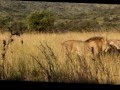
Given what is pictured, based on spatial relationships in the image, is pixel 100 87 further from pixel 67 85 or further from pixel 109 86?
pixel 67 85

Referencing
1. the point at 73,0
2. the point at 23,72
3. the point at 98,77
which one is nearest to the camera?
the point at 73,0

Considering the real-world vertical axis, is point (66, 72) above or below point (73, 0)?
below

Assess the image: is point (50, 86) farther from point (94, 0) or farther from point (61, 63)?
point (61, 63)

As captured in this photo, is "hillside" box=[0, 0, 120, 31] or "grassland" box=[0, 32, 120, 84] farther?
"hillside" box=[0, 0, 120, 31]

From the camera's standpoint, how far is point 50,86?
13.3 feet

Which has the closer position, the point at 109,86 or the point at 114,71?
the point at 109,86

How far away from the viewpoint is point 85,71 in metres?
5.13

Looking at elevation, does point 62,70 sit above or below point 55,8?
below

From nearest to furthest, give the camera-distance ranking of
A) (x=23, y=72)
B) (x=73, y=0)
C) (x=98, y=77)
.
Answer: (x=73, y=0) → (x=98, y=77) → (x=23, y=72)

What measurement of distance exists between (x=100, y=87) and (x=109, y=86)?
107 millimetres

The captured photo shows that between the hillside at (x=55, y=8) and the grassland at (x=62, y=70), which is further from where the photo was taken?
the hillside at (x=55, y=8)

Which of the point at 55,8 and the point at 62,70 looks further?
the point at 55,8

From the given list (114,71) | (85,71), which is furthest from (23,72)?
(114,71)

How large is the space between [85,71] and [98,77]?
19 centimetres
